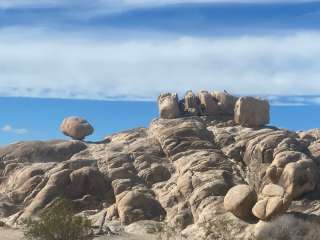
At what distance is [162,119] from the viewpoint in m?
70.1

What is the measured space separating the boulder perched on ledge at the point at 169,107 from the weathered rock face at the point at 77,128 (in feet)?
27.1

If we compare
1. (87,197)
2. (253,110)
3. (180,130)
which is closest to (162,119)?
(180,130)

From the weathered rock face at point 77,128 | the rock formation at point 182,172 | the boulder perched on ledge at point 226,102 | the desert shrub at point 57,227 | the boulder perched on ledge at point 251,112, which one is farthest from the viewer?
the weathered rock face at point 77,128

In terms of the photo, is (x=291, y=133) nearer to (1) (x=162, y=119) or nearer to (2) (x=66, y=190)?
(1) (x=162, y=119)

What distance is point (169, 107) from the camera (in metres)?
69.8

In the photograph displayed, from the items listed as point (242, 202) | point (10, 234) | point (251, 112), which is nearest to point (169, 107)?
point (251, 112)

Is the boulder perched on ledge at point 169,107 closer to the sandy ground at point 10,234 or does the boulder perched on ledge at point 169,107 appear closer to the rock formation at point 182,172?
the rock formation at point 182,172

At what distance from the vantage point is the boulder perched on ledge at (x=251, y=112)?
221 ft

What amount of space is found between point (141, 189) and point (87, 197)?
4.92 m

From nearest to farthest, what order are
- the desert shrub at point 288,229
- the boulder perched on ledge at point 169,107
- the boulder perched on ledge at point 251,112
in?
the desert shrub at point 288,229, the boulder perched on ledge at point 251,112, the boulder perched on ledge at point 169,107

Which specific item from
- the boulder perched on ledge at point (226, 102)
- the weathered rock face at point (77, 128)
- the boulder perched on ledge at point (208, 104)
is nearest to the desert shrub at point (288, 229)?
the boulder perched on ledge at point (208, 104)

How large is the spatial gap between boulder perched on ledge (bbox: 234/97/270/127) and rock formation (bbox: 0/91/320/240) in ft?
0.33

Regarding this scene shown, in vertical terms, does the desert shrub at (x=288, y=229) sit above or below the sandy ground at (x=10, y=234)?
above

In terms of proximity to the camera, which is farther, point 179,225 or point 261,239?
point 179,225
